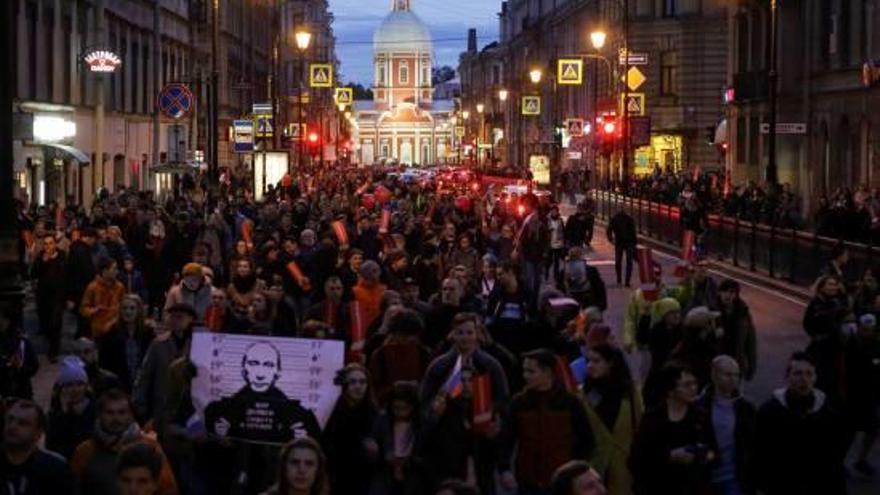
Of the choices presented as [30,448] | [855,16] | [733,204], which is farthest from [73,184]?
[30,448]

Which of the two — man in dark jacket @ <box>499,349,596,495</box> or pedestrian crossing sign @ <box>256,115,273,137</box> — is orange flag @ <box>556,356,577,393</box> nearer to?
man in dark jacket @ <box>499,349,596,495</box>

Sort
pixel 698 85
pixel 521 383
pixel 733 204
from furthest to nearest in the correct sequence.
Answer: pixel 698 85 < pixel 733 204 < pixel 521 383

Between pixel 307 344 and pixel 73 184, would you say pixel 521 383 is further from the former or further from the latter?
pixel 73 184

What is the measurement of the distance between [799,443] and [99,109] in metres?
43.1

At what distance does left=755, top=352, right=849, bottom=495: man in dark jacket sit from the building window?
7029cm

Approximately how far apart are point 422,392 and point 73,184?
4009cm

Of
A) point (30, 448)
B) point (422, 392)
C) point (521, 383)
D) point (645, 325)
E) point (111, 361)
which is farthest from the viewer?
point (645, 325)

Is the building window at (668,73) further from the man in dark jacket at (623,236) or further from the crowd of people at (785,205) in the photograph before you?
the man in dark jacket at (623,236)

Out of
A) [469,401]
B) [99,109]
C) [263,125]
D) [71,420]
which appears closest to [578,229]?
[99,109]

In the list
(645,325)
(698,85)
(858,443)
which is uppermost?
(698,85)

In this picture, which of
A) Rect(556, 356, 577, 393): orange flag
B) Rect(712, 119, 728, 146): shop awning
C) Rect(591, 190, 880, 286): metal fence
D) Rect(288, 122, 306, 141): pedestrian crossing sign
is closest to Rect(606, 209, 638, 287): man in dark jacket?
Rect(591, 190, 880, 286): metal fence

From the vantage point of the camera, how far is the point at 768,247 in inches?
1347

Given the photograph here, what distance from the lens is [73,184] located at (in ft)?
164

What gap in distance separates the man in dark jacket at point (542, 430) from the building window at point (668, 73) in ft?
231
